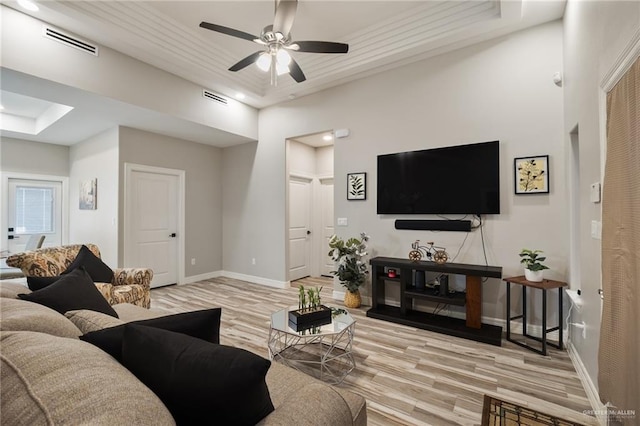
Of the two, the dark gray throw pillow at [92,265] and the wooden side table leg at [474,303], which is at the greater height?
the dark gray throw pillow at [92,265]

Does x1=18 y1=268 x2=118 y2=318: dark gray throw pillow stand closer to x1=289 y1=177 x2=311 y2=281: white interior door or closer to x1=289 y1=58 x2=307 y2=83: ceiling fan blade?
x1=289 y1=58 x2=307 y2=83: ceiling fan blade

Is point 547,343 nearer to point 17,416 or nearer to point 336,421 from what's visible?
point 336,421

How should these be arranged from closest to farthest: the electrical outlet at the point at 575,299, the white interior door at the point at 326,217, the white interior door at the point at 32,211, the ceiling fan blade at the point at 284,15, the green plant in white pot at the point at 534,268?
the electrical outlet at the point at 575,299 < the ceiling fan blade at the point at 284,15 < the green plant in white pot at the point at 534,268 < the white interior door at the point at 32,211 < the white interior door at the point at 326,217

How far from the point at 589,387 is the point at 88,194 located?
6931mm

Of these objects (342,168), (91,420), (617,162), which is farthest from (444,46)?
(91,420)

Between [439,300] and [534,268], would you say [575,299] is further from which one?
[439,300]

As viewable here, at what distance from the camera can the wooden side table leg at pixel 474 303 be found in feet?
9.98

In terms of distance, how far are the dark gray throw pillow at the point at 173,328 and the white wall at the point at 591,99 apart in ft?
7.37

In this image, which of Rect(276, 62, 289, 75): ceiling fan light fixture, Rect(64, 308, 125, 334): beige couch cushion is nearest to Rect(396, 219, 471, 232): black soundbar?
Rect(276, 62, 289, 75): ceiling fan light fixture

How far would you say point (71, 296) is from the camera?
1.67 meters

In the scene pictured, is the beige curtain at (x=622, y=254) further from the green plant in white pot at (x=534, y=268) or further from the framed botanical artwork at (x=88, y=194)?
the framed botanical artwork at (x=88, y=194)

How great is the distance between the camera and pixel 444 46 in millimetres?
3428

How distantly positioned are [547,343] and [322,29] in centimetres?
428

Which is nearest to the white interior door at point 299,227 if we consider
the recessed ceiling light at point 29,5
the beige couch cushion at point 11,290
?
the recessed ceiling light at point 29,5
